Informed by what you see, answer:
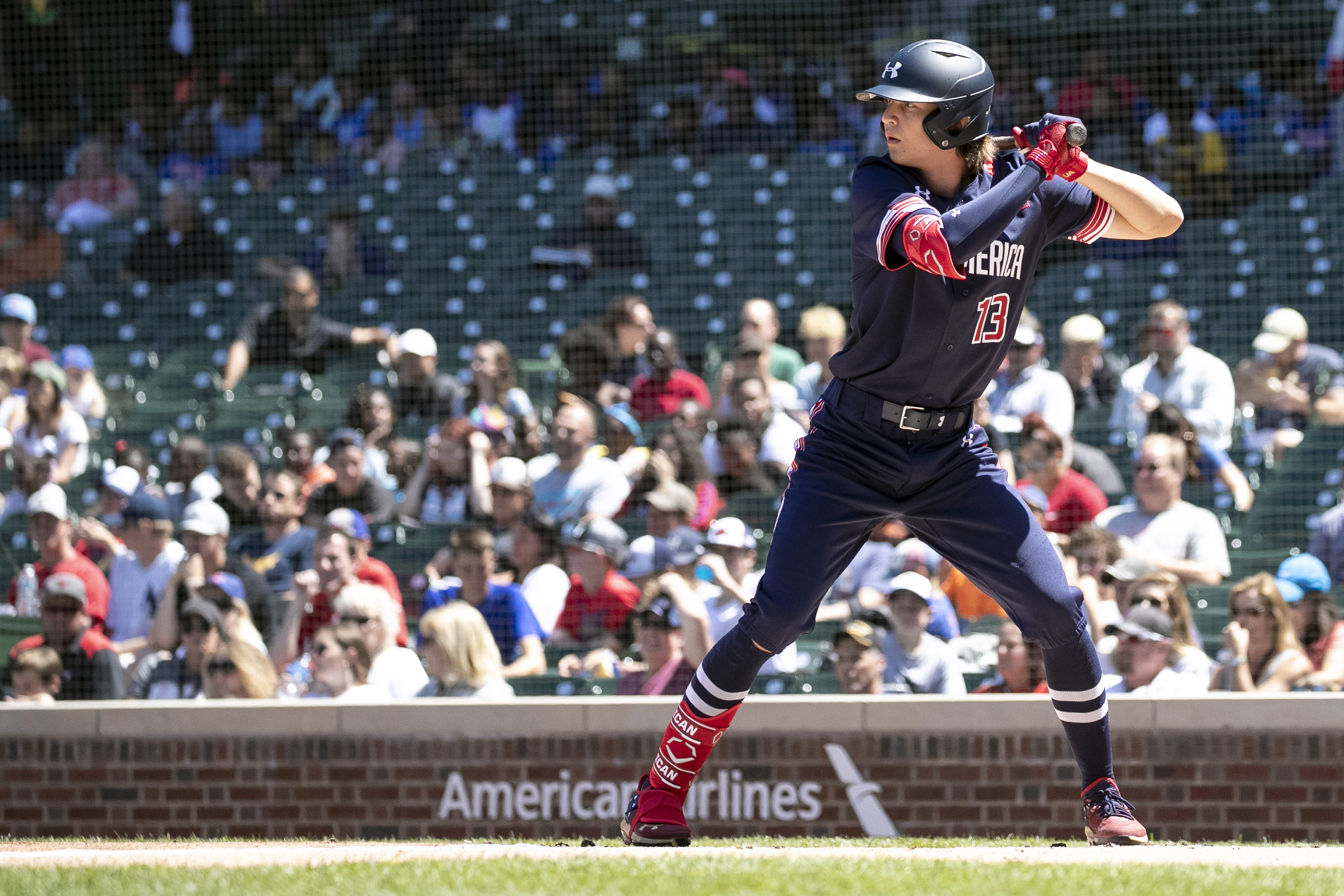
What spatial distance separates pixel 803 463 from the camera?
387cm

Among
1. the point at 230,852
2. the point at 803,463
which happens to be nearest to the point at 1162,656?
the point at 803,463

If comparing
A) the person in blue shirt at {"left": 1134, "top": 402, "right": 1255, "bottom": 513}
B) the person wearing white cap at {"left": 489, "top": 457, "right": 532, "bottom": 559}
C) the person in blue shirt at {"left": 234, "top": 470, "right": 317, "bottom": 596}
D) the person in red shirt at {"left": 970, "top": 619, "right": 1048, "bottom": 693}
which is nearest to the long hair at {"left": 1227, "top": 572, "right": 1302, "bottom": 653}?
the person in red shirt at {"left": 970, "top": 619, "right": 1048, "bottom": 693}

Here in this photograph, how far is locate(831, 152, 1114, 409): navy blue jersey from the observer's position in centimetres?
365

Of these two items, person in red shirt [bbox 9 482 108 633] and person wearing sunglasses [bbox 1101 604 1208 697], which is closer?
person wearing sunglasses [bbox 1101 604 1208 697]

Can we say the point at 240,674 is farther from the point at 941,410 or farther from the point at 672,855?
the point at 941,410

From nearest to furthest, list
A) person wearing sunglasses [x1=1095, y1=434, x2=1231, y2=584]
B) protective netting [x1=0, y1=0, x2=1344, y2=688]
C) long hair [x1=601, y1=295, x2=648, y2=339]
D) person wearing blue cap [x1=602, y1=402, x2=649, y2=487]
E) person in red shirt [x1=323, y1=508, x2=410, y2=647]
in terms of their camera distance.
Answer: person wearing sunglasses [x1=1095, y1=434, x2=1231, y2=584] < person in red shirt [x1=323, y1=508, x2=410, y2=647] < person wearing blue cap [x1=602, y1=402, x2=649, y2=487] < long hair [x1=601, y1=295, x2=648, y2=339] < protective netting [x1=0, y1=0, x2=1344, y2=688]

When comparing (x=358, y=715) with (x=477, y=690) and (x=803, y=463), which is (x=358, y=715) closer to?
(x=477, y=690)

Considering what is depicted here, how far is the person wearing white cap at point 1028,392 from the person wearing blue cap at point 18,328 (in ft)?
19.5

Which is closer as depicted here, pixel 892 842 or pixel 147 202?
pixel 892 842

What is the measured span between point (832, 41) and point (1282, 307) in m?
4.56

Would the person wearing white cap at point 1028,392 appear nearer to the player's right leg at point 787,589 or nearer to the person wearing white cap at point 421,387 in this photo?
the person wearing white cap at point 421,387

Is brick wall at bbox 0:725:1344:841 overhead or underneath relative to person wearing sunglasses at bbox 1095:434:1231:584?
underneath

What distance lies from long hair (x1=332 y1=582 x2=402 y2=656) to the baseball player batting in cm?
280

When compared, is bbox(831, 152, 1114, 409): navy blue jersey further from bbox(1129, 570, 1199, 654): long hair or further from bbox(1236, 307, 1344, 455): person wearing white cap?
bbox(1236, 307, 1344, 455): person wearing white cap
